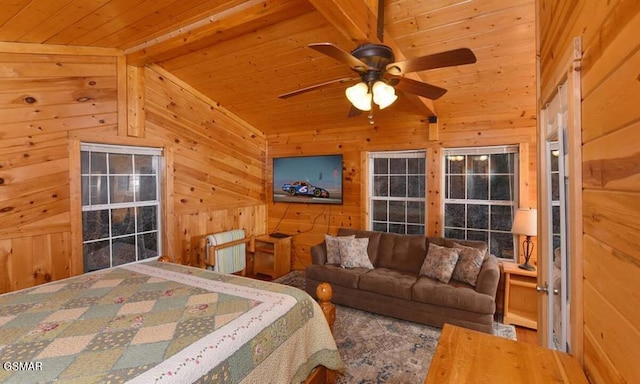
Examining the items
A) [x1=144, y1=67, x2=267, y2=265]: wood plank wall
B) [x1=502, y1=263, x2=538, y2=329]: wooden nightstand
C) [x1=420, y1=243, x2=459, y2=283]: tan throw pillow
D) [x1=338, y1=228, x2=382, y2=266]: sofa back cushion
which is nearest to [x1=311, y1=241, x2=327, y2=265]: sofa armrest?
[x1=338, y1=228, x2=382, y2=266]: sofa back cushion

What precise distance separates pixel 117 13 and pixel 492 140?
399 cm

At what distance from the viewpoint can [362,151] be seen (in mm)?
4555

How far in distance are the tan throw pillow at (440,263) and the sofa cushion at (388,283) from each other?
195mm

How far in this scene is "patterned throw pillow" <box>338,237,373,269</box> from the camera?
385 cm

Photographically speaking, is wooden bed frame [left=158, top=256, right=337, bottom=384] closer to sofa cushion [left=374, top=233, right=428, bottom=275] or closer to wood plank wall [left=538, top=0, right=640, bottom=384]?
wood plank wall [left=538, top=0, right=640, bottom=384]

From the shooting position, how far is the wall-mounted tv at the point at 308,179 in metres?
4.77

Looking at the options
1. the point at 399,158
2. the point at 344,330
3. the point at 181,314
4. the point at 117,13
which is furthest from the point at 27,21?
the point at 399,158

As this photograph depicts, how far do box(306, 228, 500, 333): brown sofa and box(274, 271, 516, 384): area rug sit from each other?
14cm

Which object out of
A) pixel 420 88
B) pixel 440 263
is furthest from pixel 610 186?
pixel 440 263

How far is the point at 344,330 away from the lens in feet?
10.1

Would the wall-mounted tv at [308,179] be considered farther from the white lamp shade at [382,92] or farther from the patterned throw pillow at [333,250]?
the white lamp shade at [382,92]

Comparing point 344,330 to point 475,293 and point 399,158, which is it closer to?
point 475,293

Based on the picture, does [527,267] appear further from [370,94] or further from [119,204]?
[119,204]

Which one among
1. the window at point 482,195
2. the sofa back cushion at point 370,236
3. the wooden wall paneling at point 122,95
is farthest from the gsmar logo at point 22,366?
the window at point 482,195
